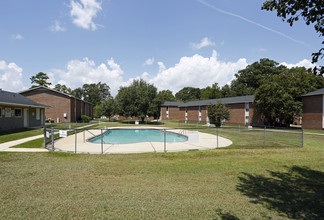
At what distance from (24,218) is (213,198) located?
4.38 metres

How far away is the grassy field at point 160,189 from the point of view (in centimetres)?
392

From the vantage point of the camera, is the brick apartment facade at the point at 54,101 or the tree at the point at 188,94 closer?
the brick apartment facade at the point at 54,101

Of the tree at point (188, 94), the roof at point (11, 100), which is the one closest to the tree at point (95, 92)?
the tree at point (188, 94)

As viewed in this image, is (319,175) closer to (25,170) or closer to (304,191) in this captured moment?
(304,191)

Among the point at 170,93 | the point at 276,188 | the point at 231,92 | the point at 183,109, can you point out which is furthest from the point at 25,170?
the point at 170,93

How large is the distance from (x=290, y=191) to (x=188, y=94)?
Result: 105m

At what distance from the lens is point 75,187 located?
17.4 feet

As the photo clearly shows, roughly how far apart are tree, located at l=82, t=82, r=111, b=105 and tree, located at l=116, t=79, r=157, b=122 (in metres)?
61.8

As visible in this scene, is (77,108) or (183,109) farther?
(183,109)

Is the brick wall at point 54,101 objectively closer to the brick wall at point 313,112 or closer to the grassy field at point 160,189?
the grassy field at point 160,189

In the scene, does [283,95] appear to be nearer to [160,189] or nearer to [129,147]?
[129,147]

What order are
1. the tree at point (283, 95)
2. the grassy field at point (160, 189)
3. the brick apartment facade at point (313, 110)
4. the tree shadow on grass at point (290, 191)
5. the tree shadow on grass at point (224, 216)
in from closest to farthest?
the tree shadow on grass at point (224, 216)
the grassy field at point (160, 189)
the tree shadow on grass at point (290, 191)
the brick apartment facade at point (313, 110)
the tree at point (283, 95)

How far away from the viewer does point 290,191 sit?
5.18 metres

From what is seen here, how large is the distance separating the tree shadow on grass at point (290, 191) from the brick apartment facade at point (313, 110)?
25774 millimetres
